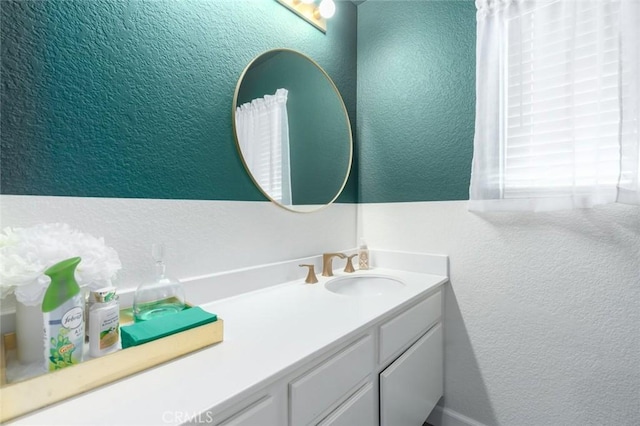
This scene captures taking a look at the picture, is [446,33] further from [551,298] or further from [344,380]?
[344,380]

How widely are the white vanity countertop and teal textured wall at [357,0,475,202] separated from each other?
653 mm

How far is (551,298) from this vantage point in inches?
46.1

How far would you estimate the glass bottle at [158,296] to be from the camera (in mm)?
795

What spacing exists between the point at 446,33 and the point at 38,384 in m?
1.88

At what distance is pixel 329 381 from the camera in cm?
76

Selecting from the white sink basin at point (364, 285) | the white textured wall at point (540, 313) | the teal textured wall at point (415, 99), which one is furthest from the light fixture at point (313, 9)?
the white sink basin at point (364, 285)

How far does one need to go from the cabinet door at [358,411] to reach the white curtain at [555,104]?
89cm

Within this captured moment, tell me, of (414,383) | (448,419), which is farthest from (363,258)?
(448,419)

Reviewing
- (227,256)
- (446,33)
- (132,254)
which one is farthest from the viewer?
(446,33)

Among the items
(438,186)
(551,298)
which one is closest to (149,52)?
(438,186)

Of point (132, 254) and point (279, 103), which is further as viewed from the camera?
point (279, 103)

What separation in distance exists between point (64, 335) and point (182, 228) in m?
0.48

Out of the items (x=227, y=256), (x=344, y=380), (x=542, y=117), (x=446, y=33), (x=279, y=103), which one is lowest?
(x=344, y=380)

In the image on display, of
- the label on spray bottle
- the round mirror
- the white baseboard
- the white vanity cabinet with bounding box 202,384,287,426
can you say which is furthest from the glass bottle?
the white baseboard
